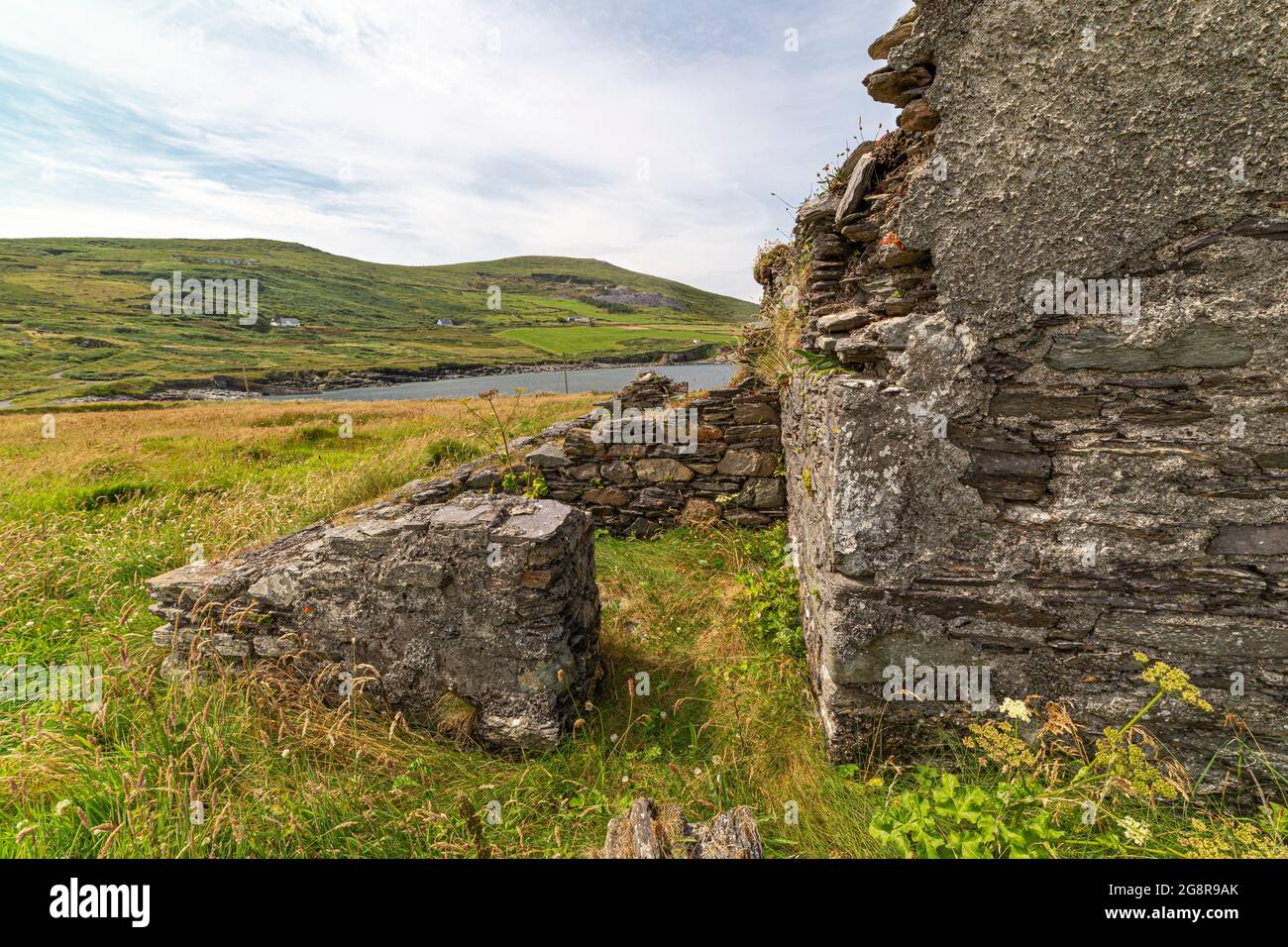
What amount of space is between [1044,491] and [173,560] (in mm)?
8470

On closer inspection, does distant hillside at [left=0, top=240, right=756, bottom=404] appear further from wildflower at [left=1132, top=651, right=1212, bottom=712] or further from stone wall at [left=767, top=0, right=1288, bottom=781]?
wildflower at [left=1132, top=651, right=1212, bottom=712]

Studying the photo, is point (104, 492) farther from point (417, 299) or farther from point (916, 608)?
point (417, 299)

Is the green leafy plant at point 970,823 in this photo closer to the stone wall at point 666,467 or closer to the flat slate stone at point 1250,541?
the flat slate stone at point 1250,541

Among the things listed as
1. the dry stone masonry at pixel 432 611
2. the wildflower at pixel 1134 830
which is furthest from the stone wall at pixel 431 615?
the wildflower at pixel 1134 830

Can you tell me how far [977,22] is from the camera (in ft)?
8.75

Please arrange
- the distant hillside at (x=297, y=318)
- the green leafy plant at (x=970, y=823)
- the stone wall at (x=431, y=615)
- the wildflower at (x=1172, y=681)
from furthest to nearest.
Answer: the distant hillside at (x=297, y=318), the stone wall at (x=431, y=615), the wildflower at (x=1172, y=681), the green leafy plant at (x=970, y=823)

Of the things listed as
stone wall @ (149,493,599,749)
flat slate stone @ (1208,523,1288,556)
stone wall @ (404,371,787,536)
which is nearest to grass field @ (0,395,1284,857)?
stone wall @ (149,493,599,749)

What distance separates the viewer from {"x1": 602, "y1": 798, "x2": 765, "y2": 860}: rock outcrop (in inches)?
85.7

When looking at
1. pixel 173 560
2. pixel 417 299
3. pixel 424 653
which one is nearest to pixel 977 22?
pixel 424 653

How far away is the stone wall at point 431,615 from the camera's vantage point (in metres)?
3.50

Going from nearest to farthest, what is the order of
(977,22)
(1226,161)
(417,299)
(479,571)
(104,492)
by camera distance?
(1226,161) → (977,22) → (479,571) → (104,492) → (417,299)

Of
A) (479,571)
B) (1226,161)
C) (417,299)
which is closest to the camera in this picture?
(1226,161)

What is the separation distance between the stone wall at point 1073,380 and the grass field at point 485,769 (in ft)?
1.62

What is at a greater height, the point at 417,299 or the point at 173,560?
the point at 417,299
